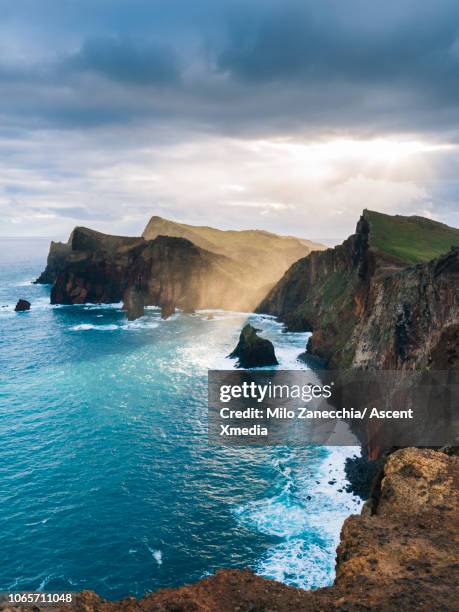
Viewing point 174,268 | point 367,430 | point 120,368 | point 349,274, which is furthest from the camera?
point 174,268

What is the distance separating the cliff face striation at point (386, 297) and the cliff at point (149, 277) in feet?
150

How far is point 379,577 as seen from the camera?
13.3m

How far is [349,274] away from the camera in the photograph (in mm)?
104562

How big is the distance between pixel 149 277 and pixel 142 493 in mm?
138445

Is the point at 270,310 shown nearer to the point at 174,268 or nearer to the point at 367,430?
the point at 174,268

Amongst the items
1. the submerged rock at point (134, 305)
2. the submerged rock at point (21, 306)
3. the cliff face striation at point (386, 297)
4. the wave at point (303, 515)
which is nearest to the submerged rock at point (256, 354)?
the cliff face striation at point (386, 297)

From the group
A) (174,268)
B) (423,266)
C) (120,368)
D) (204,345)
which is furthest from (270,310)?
(423,266)

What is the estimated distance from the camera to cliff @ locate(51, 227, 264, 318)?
175750mm

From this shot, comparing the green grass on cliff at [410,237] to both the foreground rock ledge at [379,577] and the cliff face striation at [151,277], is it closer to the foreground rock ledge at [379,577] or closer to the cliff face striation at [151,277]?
the foreground rock ledge at [379,577]

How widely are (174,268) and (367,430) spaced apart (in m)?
133

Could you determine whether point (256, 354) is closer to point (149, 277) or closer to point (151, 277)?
point (151, 277)

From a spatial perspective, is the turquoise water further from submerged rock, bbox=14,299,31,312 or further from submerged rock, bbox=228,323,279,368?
submerged rock, bbox=14,299,31,312

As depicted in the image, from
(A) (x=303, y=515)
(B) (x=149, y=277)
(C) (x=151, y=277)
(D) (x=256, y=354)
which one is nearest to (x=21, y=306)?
(B) (x=149, y=277)

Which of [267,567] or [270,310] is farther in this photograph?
[270,310]
